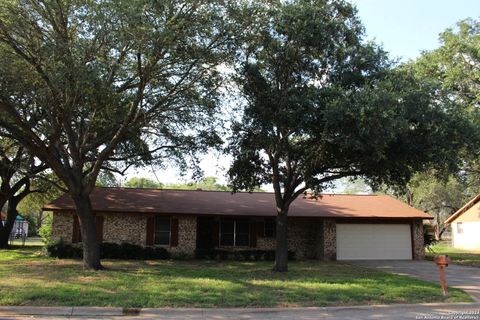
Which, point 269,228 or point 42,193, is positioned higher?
point 42,193

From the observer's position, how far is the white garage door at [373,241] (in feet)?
85.3

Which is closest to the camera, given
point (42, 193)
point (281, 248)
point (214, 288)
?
point (214, 288)

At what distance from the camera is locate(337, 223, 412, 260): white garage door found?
85.3 ft

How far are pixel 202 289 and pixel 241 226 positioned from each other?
13431 mm

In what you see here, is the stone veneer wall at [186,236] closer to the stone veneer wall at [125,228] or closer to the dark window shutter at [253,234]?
the stone veneer wall at [125,228]

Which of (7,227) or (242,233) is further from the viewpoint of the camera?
(7,227)

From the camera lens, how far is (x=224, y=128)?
62.1ft

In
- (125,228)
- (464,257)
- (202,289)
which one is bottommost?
(202,289)

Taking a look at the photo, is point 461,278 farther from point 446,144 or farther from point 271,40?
point 271,40

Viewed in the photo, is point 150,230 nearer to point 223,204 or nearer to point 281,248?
point 223,204

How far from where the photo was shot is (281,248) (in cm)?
1814

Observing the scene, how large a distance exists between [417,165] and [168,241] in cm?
1447

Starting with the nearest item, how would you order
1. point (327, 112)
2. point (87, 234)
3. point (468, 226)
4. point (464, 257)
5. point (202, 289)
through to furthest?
point (202, 289) < point (327, 112) < point (87, 234) < point (464, 257) < point (468, 226)

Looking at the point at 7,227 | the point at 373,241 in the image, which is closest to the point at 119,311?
the point at 373,241
